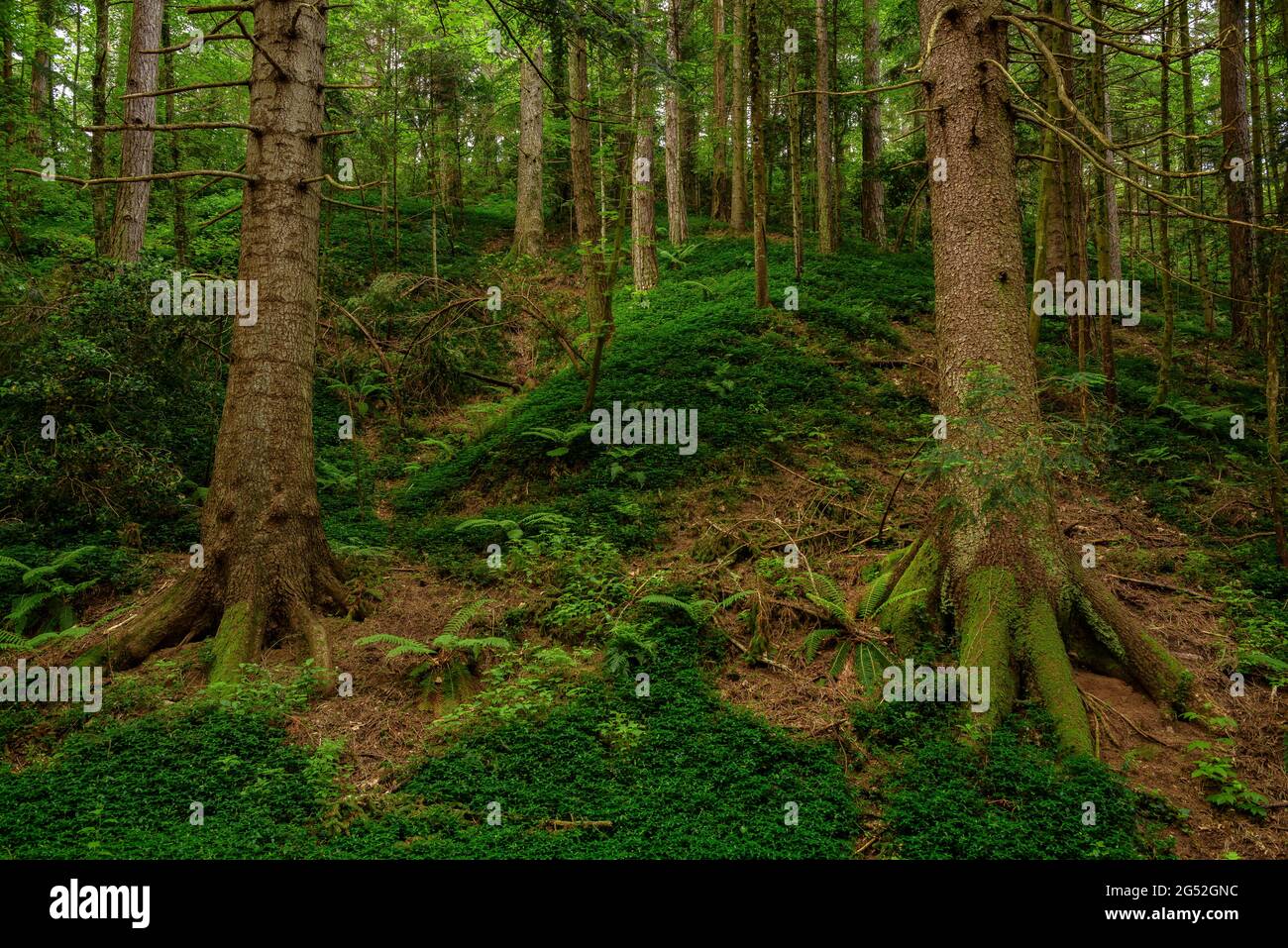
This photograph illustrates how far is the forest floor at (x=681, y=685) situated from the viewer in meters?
4.28

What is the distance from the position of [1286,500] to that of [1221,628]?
104 inches

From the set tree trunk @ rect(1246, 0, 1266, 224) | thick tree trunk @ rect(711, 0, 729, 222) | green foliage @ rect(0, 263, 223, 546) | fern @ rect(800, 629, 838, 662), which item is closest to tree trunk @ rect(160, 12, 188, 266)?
green foliage @ rect(0, 263, 223, 546)

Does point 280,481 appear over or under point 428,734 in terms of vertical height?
over

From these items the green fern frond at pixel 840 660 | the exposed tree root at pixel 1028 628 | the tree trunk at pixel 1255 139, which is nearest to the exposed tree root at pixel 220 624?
the green fern frond at pixel 840 660

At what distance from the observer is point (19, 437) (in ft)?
25.4

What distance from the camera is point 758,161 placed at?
11.9 m


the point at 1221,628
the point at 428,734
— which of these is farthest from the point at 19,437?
the point at 1221,628

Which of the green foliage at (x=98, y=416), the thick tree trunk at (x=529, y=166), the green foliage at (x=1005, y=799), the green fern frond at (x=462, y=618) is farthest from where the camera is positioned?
the thick tree trunk at (x=529, y=166)

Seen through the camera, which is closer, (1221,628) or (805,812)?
(805,812)

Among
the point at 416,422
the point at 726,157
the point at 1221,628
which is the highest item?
the point at 726,157

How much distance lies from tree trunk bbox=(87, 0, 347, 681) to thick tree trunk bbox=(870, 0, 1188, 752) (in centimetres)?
502

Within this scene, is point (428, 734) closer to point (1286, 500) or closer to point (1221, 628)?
point (1221, 628)

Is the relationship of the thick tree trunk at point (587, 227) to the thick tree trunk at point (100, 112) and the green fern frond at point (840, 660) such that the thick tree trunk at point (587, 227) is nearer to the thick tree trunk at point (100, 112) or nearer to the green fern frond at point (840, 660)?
the green fern frond at point (840, 660)

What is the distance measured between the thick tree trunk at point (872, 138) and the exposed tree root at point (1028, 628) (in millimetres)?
15361
